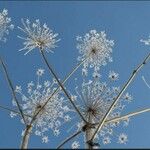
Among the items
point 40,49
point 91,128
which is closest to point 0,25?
point 40,49

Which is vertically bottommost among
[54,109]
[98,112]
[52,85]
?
[98,112]

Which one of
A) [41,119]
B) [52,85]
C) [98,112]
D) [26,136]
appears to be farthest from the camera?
[52,85]

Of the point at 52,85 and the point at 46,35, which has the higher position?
the point at 46,35

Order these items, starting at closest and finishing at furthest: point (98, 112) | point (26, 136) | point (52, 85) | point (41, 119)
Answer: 1. point (26, 136)
2. point (98, 112)
3. point (41, 119)
4. point (52, 85)

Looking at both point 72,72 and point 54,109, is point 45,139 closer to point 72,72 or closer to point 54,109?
point 54,109

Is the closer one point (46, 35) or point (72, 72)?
point (72, 72)

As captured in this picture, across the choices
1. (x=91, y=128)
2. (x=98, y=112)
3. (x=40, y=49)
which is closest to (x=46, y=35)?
(x=40, y=49)

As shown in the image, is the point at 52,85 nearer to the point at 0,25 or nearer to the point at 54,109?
the point at 54,109

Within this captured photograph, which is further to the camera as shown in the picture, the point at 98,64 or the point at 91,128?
the point at 98,64

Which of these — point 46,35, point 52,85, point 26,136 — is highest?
point 46,35
